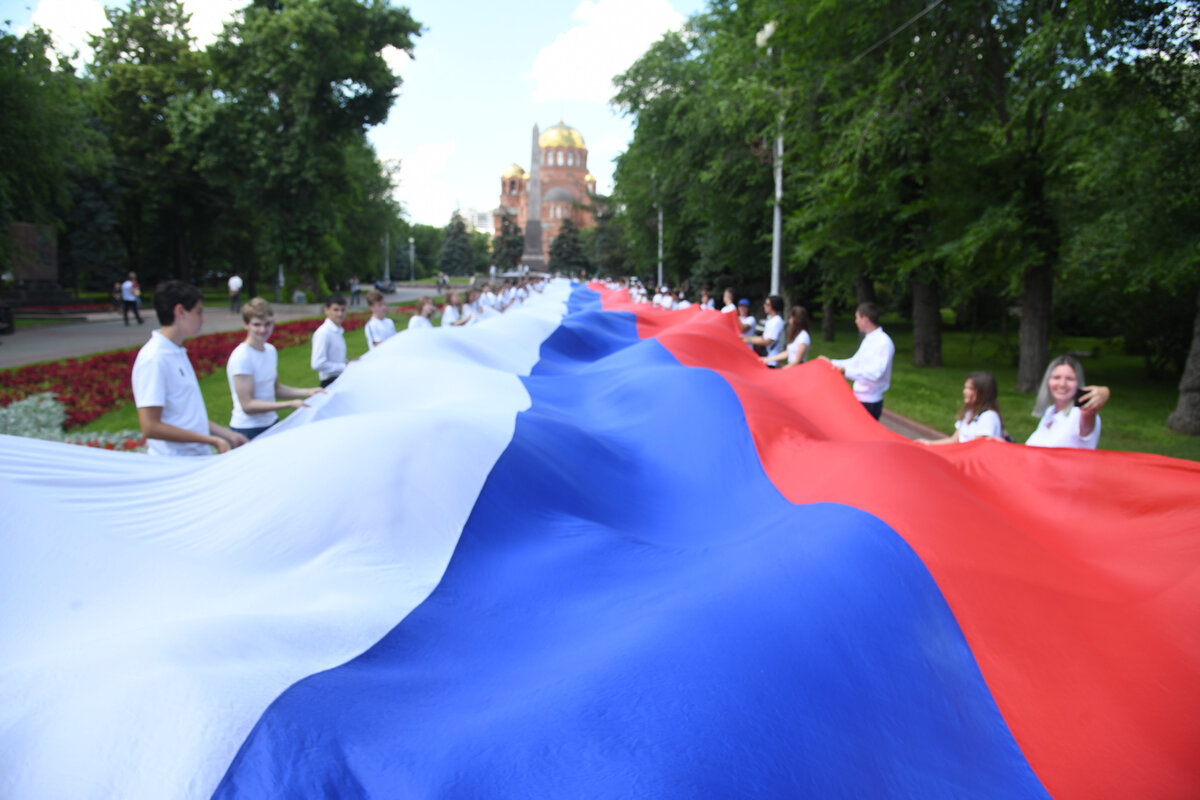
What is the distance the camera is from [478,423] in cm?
409

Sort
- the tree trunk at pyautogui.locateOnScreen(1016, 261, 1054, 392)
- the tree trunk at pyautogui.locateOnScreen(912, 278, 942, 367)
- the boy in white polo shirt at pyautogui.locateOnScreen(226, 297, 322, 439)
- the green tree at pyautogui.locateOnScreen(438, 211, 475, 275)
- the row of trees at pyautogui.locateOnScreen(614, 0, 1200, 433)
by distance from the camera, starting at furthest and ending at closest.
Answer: the green tree at pyautogui.locateOnScreen(438, 211, 475, 275)
the tree trunk at pyautogui.locateOnScreen(912, 278, 942, 367)
the tree trunk at pyautogui.locateOnScreen(1016, 261, 1054, 392)
the row of trees at pyautogui.locateOnScreen(614, 0, 1200, 433)
the boy in white polo shirt at pyautogui.locateOnScreen(226, 297, 322, 439)

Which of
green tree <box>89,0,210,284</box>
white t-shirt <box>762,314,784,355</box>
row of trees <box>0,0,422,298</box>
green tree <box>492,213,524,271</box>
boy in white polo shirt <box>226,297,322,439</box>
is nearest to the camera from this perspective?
boy in white polo shirt <box>226,297,322,439</box>

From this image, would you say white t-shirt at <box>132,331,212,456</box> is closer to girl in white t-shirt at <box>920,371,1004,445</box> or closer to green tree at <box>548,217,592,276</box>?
girl in white t-shirt at <box>920,371,1004,445</box>

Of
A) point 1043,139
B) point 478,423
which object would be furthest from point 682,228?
point 478,423

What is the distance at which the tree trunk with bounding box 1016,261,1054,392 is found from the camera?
14023mm

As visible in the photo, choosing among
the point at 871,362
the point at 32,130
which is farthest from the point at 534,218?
the point at 871,362

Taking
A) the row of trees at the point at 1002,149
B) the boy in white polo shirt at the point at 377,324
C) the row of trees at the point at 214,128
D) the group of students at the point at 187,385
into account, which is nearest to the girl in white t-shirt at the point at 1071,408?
the group of students at the point at 187,385

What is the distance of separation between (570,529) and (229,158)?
34901 mm

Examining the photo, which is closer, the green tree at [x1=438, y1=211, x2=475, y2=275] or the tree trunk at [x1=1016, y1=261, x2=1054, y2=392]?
the tree trunk at [x1=1016, y1=261, x2=1054, y2=392]

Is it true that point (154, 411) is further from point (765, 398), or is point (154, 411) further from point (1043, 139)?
point (1043, 139)

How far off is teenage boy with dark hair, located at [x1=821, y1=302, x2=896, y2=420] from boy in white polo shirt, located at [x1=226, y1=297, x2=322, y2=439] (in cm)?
491

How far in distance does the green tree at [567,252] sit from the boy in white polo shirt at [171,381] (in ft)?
281

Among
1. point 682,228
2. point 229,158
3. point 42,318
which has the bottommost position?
point 42,318

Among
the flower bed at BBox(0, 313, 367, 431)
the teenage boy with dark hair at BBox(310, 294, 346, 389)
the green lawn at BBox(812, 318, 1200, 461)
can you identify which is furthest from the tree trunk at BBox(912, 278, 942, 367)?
the flower bed at BBox(0, 313, 367, 431)
